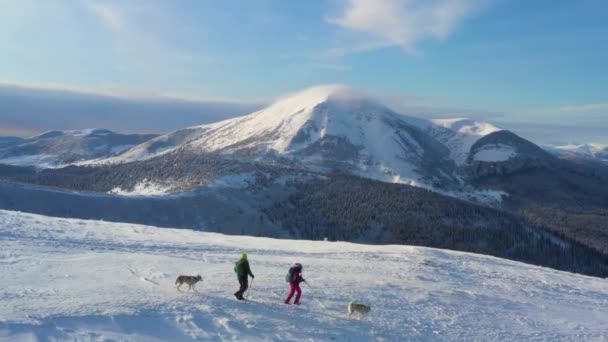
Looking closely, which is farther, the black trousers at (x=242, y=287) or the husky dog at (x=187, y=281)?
the husky dog at (x=187, y=281)

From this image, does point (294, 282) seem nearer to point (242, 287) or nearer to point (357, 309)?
point (242, 287)

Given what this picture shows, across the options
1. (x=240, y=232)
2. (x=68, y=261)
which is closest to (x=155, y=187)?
(x=240, y=232)

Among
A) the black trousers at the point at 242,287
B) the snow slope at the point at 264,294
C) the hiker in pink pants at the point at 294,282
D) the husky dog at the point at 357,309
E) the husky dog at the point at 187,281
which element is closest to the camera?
the snow slope at the point at 264,294

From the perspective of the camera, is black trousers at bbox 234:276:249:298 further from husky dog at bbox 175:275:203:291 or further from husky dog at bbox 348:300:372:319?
husky dog at bbox 348:300:372:319

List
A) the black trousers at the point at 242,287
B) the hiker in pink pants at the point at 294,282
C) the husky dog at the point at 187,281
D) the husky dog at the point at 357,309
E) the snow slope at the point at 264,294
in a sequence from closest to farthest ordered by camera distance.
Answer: the snow slope at the point at 264,294, the husky dog at the point at 357,309, the black trousers at the point at 242,287, the hiker in pink pants at the point at 294,282, the husky dog at the point at 187,281

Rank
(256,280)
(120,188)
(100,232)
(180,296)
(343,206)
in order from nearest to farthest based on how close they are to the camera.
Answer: (180,296) → (256,280) → (100,232) → (343,206) → (120,188)

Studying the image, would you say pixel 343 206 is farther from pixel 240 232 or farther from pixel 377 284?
pixel 377 284

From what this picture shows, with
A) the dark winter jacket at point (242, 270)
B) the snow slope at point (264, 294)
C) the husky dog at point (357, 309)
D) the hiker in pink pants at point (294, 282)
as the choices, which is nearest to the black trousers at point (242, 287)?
the dark winter jacket at point (242, 270)

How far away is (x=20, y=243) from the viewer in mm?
26406

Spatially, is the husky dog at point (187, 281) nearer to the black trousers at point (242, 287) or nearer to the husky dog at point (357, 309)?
the black trousers at point (242, 287)

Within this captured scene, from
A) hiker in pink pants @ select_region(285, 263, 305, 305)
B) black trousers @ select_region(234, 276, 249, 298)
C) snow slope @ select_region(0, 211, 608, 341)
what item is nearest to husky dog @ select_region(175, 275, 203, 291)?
snow slope @ select_region(0, 211, 608, 341)

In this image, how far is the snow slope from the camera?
1487 centimetres

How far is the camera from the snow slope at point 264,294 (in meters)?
14.9

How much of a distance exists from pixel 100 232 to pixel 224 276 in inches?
606
